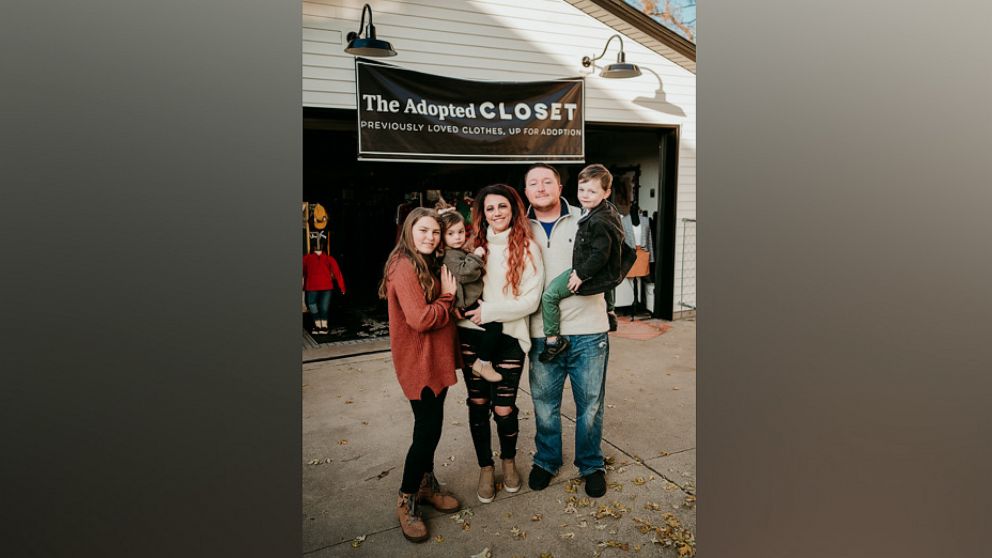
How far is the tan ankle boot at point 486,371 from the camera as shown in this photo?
323 cm

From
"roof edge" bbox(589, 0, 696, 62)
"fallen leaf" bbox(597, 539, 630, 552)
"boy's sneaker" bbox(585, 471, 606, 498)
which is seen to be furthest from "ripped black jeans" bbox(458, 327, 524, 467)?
"roof edge" bbox(589, 0, 696, 62)

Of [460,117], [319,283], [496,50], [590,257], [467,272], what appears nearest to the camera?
[467,272]

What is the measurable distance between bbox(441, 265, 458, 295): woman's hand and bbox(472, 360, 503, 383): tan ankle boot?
1.28 ft

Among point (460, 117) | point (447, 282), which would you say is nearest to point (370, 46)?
point (460, 117)

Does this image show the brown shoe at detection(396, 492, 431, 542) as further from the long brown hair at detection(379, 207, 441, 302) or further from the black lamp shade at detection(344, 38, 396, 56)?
the black lamp shade at detection(344, 38, 396, 56)

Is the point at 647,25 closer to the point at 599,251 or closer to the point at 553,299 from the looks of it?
the point at 599,251

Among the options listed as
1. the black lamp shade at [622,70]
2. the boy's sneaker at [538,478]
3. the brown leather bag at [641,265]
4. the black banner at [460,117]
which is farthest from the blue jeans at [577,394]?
the brown leather bag at [641,265]

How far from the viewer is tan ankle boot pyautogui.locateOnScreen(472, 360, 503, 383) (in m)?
3.23

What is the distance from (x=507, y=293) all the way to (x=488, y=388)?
48 cm

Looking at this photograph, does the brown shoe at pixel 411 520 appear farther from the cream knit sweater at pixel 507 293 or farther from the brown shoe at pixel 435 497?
the cream knit sweater at pixel 507 293

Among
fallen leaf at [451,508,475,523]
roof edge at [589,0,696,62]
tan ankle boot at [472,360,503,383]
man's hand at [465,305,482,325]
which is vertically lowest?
fallen leaf at [451,508,475,523]

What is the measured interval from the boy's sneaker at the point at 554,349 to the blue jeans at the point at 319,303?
4184 millimetres

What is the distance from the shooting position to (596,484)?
343 centimetres
